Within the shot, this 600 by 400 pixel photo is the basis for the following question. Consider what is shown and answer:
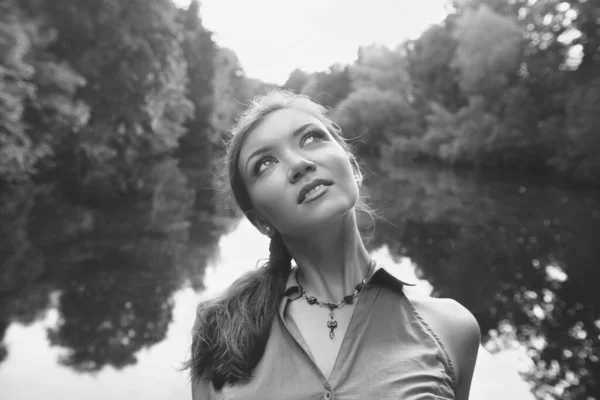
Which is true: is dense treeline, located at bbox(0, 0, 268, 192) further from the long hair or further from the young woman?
the young woman

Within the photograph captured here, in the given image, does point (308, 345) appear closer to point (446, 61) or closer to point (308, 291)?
point (308, 291)

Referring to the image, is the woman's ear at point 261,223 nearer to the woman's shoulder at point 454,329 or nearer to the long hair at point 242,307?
the long hair at point 242,307

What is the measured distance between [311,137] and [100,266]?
280 inches

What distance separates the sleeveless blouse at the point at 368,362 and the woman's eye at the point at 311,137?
1.62 feet

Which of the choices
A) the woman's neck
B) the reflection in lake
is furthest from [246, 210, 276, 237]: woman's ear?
the reflection in lake

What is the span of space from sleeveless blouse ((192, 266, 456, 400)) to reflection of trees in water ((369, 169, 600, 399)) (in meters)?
3.26

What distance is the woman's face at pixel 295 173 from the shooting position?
1641mm

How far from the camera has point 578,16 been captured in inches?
957

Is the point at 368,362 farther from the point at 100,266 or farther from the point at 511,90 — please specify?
the point at 511,90

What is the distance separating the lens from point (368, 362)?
149 centimetres

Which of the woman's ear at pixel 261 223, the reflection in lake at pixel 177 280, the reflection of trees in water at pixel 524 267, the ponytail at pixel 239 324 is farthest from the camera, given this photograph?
the reflection of trees in water at pixel 524 267

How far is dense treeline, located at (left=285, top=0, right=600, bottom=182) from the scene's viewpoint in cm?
2309

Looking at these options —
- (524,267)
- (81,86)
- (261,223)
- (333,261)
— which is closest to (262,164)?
(261,223)

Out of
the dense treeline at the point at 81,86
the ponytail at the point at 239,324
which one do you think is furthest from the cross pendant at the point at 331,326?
the dense treeline at the point at 81,86
